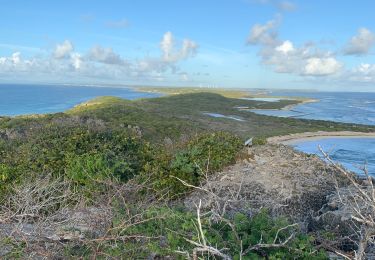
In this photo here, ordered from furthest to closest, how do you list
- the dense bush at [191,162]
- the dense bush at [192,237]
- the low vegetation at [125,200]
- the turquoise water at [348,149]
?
1. the turquoise water at [348,149]
2. the dense bush at [191,162]
3. the low vegetation at [125,200]
4. the dense bush at [192,237]

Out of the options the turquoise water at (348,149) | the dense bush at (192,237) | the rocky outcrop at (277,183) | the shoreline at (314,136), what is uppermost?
the dense bush at (192,237)

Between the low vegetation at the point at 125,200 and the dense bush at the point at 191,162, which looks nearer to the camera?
the low vegetation at the point at 125,200

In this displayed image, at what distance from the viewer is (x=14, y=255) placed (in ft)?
16.7

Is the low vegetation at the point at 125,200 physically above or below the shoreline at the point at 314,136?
above

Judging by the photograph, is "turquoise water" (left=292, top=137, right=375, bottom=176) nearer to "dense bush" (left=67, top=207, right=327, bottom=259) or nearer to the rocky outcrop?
the rocky outcrop

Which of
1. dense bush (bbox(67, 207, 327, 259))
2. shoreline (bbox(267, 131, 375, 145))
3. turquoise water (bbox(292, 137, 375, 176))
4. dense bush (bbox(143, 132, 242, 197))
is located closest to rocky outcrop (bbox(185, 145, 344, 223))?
dense bush (bbox(143, 132, 242, 197))

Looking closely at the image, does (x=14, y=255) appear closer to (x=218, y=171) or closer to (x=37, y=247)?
(x=37, y=247)

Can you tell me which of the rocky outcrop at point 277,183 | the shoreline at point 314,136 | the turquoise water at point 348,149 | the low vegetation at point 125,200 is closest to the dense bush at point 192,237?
the low vegetation at point 125,200

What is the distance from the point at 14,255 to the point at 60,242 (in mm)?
531

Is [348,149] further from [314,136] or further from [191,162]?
[191,162]

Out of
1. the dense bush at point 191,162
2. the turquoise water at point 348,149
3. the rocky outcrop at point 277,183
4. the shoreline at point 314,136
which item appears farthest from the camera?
the shoreline at point 314,136

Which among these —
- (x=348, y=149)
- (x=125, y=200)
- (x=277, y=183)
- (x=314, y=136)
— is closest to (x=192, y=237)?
(x=125, y=200)

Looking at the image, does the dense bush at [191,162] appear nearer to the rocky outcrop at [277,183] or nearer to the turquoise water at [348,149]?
the rocky outcrop at [277,183]

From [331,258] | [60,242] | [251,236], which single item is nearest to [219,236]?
[251,236]
